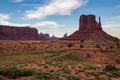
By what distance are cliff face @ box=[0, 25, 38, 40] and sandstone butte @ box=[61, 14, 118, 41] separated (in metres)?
42.5

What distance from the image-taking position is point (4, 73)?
20.9 meters

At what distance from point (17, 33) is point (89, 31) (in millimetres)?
56684

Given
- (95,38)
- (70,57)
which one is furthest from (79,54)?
(95,38)

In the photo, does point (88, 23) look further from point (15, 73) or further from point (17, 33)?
point (15, 73)

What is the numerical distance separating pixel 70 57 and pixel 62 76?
53.2 feet

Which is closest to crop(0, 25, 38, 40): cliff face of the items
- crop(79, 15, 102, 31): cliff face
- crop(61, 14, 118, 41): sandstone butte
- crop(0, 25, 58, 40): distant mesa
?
crop(0, 25, 58, 40): distant mesa

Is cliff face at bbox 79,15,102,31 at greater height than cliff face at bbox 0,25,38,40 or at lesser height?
greater

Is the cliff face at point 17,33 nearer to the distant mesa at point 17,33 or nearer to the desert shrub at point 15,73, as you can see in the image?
the distant mesa at point 17,33

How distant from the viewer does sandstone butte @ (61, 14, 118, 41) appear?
438 ft

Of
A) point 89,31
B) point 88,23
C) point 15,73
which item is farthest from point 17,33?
point 15,73

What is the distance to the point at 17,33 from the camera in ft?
561

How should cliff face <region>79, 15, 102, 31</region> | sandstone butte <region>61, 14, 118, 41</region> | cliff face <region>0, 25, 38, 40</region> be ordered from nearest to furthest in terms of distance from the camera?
sandstone butte <region>61, 14, 118, 41</region>, cliff face <region>79, 15, 102, 31</region>, cliff face <region>0, 25, 38, 40</region>

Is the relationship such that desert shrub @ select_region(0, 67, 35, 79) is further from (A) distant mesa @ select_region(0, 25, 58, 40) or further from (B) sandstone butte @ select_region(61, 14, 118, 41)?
(A) distant mesa @ select_region(0, 25, 58, 40)

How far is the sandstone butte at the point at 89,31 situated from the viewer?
13354 centimetres
